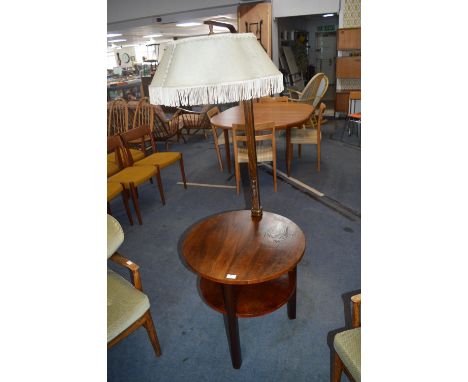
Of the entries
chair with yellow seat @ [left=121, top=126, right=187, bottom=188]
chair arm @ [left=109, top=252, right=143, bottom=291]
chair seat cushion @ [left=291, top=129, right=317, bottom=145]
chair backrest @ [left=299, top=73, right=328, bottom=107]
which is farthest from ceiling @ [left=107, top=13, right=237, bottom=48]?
chair arm @ [left=109, top=252, right=143, bottom=291]

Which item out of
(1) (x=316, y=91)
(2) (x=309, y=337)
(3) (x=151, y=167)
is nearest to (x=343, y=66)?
(1) (x=316, y=91)

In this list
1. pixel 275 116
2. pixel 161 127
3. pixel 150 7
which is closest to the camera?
pixel 275 116

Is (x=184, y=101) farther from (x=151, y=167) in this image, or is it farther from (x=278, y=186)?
(x=278, y=186)

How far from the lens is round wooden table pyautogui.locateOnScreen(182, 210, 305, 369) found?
144 cm

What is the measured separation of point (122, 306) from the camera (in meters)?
1.49

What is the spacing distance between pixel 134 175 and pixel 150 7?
6440mm

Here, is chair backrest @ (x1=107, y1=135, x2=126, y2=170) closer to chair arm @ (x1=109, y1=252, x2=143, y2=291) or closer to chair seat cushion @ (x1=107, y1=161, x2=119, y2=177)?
chair seat cushion @ (x1=107, y1=161, x2=119, y2=177)

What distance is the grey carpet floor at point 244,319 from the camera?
163 cm

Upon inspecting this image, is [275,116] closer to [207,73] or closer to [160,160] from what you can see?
[160,160]

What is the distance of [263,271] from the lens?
1.42 meters

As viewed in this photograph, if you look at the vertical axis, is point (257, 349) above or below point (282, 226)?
below

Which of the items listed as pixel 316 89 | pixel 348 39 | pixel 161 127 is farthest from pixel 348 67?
pixel 161 127

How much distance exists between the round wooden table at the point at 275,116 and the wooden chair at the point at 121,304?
2028 millimetres
